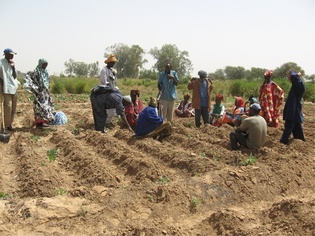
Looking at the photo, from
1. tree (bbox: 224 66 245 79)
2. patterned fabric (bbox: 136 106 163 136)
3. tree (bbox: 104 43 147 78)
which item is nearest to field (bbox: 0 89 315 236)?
patterned fabric (bbox: 136 106 163 136)

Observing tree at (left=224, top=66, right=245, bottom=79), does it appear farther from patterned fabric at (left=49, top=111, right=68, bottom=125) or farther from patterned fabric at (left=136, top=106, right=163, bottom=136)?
patterned fabric at (left=136, top=106, right=163, bottom=136)

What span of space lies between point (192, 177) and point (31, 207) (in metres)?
2.16

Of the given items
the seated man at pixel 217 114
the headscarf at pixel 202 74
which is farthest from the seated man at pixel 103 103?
the seated man at pixel 217 114

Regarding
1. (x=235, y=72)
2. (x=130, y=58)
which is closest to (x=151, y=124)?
(x=130, y=58)

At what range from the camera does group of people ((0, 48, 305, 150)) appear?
24.2 feet

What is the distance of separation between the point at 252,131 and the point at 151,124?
2049 mm

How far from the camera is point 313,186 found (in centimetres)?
547

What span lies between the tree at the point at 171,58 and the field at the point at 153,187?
48399mm

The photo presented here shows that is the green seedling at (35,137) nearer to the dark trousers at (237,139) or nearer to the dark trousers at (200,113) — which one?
the dark trousers at (200,113)

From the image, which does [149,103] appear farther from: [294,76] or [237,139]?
[294,76]

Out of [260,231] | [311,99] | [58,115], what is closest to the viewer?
[260,231]

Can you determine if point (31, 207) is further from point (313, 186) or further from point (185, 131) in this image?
point (185, 131)

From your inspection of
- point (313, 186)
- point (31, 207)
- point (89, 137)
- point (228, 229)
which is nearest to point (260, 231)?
point (228, 229)

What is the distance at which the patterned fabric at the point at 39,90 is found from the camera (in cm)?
852
